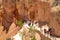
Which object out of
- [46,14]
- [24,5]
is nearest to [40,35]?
[46,14]

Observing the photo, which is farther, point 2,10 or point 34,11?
point 2,10

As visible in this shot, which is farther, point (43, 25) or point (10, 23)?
point (10, 23)

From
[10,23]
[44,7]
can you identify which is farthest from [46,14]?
[10,23]

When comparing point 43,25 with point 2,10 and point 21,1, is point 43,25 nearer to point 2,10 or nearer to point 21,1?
point 21,1

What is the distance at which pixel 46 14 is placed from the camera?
133cm

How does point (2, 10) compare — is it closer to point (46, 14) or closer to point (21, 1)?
point (21, 1)

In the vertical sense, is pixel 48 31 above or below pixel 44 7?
below

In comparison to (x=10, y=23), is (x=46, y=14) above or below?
above

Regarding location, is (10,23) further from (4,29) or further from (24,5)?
(24,5)

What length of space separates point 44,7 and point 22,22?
0.24 meters

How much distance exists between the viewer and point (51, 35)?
4.30 feet

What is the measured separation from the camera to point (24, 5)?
1.40 metres

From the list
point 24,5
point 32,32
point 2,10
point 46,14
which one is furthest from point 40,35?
point 2,10

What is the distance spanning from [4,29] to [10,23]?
82 mm
